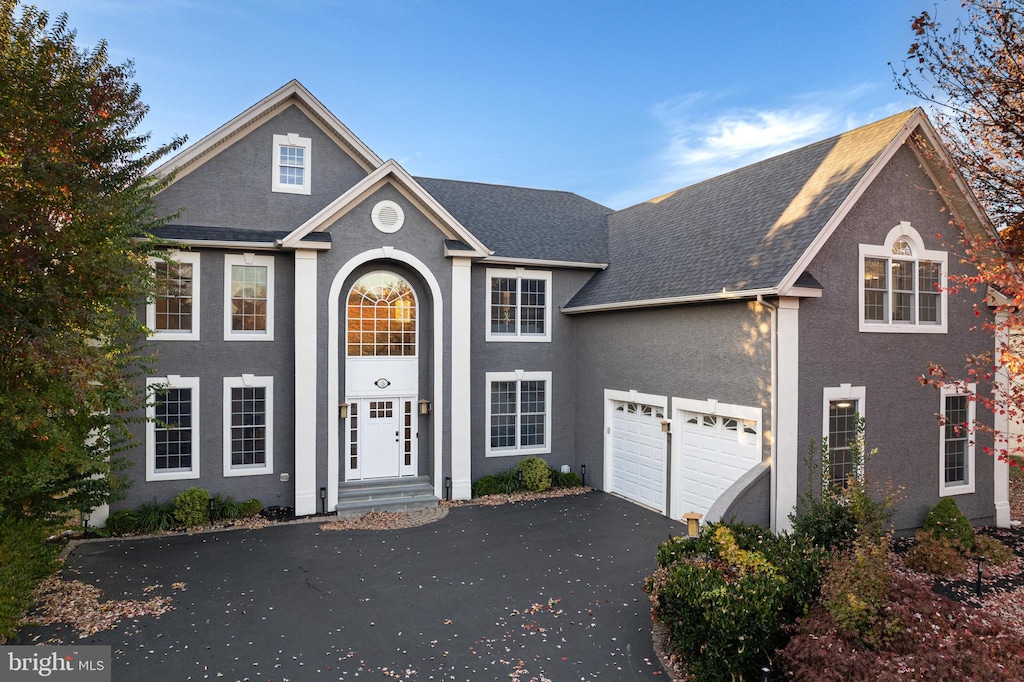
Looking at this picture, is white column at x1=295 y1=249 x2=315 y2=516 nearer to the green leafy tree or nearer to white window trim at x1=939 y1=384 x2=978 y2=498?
the green leafy tree

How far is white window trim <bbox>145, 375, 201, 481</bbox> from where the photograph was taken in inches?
516

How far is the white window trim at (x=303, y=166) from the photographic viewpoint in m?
14.5

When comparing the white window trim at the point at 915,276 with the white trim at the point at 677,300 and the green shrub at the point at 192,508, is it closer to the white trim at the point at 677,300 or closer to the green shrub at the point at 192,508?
the white trim at the point at 677,300

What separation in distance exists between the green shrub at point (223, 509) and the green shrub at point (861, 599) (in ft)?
39.5

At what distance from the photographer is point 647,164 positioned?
28.2 m

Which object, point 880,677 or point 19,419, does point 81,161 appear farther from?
point 880,677

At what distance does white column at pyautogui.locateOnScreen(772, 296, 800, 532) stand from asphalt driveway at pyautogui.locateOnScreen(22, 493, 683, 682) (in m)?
2.62

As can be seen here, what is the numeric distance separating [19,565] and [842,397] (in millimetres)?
14030

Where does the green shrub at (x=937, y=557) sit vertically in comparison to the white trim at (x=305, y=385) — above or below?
below

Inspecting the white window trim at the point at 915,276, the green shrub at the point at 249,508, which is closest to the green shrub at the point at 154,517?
the green shrub at the point at 249,508

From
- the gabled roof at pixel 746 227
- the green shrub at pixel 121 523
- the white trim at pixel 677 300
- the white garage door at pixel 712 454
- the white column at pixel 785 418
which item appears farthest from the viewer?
the green shrub at pixel 121 523

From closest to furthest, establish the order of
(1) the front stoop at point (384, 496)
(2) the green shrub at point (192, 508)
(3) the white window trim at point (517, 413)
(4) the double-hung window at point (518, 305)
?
1. (2) the green shrub at point (192, 508)
2. (1) the front stoop at point (384, 496)
3. (3) the white window trim at point (517, 413)
4. (4) the double-hung window at point (518, 305)
